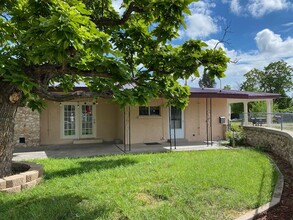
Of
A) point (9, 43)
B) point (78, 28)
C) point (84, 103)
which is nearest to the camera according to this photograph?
point (78, 28)

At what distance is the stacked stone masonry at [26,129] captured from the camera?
1318 centimetres

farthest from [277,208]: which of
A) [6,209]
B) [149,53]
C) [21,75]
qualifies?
[21,75]

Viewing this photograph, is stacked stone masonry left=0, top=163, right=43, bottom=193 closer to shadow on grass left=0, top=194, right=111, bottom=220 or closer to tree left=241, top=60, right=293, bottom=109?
shadow on grass left=0, top=194, right=111, bottom=220

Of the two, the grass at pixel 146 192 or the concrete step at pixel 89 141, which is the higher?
the concrete step at pixel 89 141

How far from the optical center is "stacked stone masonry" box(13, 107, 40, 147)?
43.2 feet

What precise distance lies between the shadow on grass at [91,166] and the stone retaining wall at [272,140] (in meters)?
4.84

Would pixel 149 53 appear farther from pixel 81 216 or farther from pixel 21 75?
Answer: pixel 81 216

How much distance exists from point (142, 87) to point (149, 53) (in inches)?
45.1

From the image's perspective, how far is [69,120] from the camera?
14469 mm

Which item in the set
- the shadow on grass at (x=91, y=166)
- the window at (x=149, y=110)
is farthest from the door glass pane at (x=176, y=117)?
the shadow on grass at (x=91, y=166)

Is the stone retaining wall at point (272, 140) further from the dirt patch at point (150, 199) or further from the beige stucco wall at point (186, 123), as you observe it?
the dirt patch at point (150, 199)

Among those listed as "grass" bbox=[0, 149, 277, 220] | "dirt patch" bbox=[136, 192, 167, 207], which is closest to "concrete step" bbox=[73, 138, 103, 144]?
"grass" bbox=[0, 149, 277, 220]

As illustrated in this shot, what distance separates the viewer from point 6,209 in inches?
188

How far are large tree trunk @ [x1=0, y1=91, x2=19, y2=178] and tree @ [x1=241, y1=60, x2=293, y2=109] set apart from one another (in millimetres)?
58171
